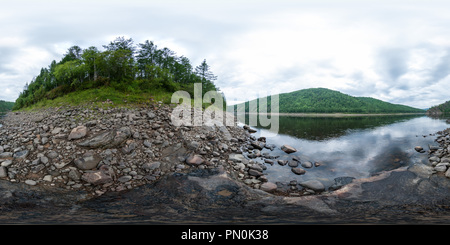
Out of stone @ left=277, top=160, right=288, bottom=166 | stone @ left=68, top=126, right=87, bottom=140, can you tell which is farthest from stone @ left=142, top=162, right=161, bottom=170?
stone @ left=277, top=160, right=288, bottom=166

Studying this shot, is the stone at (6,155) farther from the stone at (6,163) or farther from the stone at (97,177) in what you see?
the stone at (97,177)

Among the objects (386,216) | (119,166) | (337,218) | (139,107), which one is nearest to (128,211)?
(119,166)

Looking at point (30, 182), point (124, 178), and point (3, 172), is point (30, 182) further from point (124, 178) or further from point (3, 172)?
point (124, 178)

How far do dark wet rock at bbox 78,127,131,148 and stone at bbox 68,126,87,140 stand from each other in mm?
509

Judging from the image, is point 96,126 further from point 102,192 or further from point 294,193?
point 294,193

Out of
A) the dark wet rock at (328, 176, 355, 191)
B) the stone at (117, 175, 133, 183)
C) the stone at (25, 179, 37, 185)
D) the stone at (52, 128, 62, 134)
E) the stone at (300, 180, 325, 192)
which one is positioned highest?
the stone at (52, 128, 62, 134)

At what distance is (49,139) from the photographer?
778 cm

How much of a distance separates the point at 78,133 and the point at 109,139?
4.76 ft

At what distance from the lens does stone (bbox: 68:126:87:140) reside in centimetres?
769

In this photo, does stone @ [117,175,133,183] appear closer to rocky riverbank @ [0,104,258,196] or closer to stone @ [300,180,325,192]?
rocky riverbank @ [0,104,258,196]

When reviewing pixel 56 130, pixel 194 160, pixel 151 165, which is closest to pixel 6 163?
pixel 56 130

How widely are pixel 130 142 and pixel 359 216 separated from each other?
8.72 meters

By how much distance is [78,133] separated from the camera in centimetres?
785

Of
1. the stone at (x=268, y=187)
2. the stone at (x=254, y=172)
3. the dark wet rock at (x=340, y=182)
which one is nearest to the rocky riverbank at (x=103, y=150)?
the stone at (x=254, y=172)
